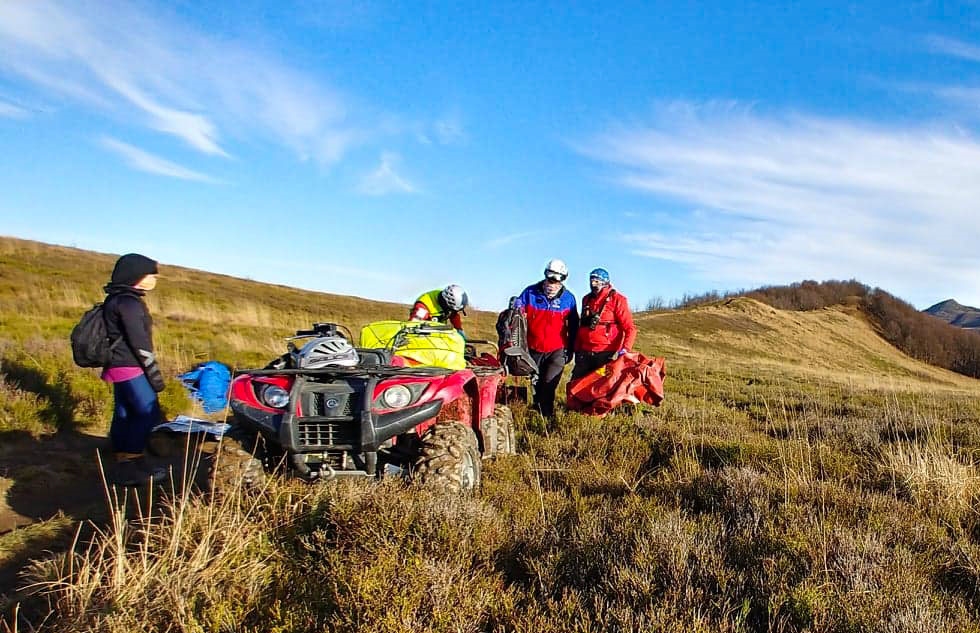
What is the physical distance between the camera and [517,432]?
7.30 m

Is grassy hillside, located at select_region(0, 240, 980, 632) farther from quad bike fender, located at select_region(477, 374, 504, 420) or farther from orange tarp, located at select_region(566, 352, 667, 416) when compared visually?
orange tarp, located at select_region(566, 352, 667, 416)

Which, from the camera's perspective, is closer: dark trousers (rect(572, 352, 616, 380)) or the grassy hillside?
the grassy hillside

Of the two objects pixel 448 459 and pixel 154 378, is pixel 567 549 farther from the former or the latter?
pixel 154 378

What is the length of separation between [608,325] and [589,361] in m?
0.55

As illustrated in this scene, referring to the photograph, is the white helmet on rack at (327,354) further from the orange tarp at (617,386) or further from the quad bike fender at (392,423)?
the orange tarp at (617,386)

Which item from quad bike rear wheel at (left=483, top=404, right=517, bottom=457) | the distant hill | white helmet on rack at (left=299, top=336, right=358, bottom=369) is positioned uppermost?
the distant hill

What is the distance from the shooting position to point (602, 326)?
320 inches

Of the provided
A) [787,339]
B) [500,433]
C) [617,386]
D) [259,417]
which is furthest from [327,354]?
[787,339]

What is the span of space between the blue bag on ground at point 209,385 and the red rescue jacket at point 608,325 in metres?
4.72

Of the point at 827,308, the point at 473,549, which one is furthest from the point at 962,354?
the point at 473,549

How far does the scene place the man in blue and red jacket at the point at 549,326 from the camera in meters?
7.97

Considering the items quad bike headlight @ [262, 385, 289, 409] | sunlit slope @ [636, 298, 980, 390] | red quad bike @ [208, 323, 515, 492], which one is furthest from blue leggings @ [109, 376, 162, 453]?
sunlit slope @ [636, 298, 980, 390]

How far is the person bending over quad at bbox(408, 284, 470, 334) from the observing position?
6.70 m

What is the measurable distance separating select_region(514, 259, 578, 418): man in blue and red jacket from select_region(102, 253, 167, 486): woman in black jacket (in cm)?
420
